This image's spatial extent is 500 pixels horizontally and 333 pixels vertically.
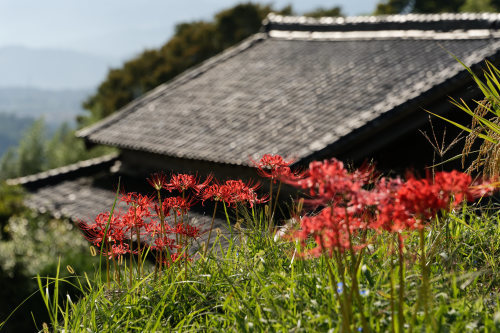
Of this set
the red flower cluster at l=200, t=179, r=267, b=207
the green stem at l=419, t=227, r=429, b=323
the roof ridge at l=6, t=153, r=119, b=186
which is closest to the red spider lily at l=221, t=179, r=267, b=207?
the red flower cluster at l=200, t=179, r=267, b=207

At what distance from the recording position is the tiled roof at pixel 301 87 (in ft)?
28.1

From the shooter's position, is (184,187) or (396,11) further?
(396,11)

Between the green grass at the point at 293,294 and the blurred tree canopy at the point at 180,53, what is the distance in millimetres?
29738

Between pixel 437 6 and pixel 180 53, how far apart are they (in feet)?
47.7

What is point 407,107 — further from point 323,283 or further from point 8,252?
point 8,252

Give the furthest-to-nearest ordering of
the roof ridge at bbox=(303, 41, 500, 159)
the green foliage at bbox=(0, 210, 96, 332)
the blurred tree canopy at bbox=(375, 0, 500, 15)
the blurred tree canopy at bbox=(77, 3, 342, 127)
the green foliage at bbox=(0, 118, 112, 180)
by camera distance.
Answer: the blurred tree canopy at bbox=(77, 3, 342, 127)
the green foliage at bbox=(0, 118, 112, 180)
the blurred tree canopy at bbox=(375, 0, 500, 15)
the green foliage at bbox=(0, 210, 96, 332)
the roof ridge at bbox=(303, 41, 500, 159)

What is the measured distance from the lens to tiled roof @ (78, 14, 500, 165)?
858cm

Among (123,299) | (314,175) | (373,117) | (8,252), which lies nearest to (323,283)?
(314,175)

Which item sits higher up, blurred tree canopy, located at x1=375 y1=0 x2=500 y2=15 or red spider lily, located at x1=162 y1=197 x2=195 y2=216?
Answer: blurred tree canopy, located at x1=375 y1=0 x2=500 y2=15

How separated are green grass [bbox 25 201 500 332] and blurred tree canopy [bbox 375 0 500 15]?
26370mm

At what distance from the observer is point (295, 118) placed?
30.6 feet

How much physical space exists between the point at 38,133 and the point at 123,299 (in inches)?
1195

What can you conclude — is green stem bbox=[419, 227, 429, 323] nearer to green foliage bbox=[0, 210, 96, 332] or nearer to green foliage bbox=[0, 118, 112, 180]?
green foliage bbox=[0, 210, 96, 332]

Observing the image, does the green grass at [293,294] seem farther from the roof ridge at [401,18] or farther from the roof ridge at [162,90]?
the roof ridge at [162,90]
